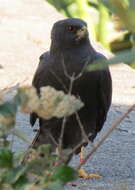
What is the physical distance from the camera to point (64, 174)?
1.83 meters

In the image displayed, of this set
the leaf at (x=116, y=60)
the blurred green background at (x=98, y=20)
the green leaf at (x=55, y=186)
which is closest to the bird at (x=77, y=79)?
the green leaf at (x=55, y=186)

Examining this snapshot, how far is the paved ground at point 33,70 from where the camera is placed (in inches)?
177

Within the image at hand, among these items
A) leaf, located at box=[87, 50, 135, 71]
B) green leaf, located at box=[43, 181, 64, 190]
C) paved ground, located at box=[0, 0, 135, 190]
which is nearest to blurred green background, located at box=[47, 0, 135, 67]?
paved ground, located at box=[0, 0, 135, 190]

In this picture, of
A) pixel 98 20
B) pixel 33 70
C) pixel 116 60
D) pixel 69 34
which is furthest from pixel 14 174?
pixel 98 20

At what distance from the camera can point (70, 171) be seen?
1813 mm

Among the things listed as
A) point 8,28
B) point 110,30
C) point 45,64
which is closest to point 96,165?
point 45,64

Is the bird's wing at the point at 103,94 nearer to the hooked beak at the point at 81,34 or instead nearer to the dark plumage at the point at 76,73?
the dark plumage at the point at 76,73

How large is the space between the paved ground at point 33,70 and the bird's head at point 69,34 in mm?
494

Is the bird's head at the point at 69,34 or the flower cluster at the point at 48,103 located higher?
the flower cluster at the point at 48,103

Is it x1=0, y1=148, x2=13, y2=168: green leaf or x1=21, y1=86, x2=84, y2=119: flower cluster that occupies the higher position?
x1=21, y1=86, x2=84, y2=119: flower cluster

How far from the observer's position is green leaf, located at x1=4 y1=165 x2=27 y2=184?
1.86 m

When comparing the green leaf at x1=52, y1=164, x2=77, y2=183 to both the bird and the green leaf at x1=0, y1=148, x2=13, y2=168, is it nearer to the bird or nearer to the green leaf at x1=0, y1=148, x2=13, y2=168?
the green leaf at x1=0, y1=148, x2=13, y2=168

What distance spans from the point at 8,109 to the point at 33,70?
546 centimetres

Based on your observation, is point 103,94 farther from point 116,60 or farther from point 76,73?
point 116,60
